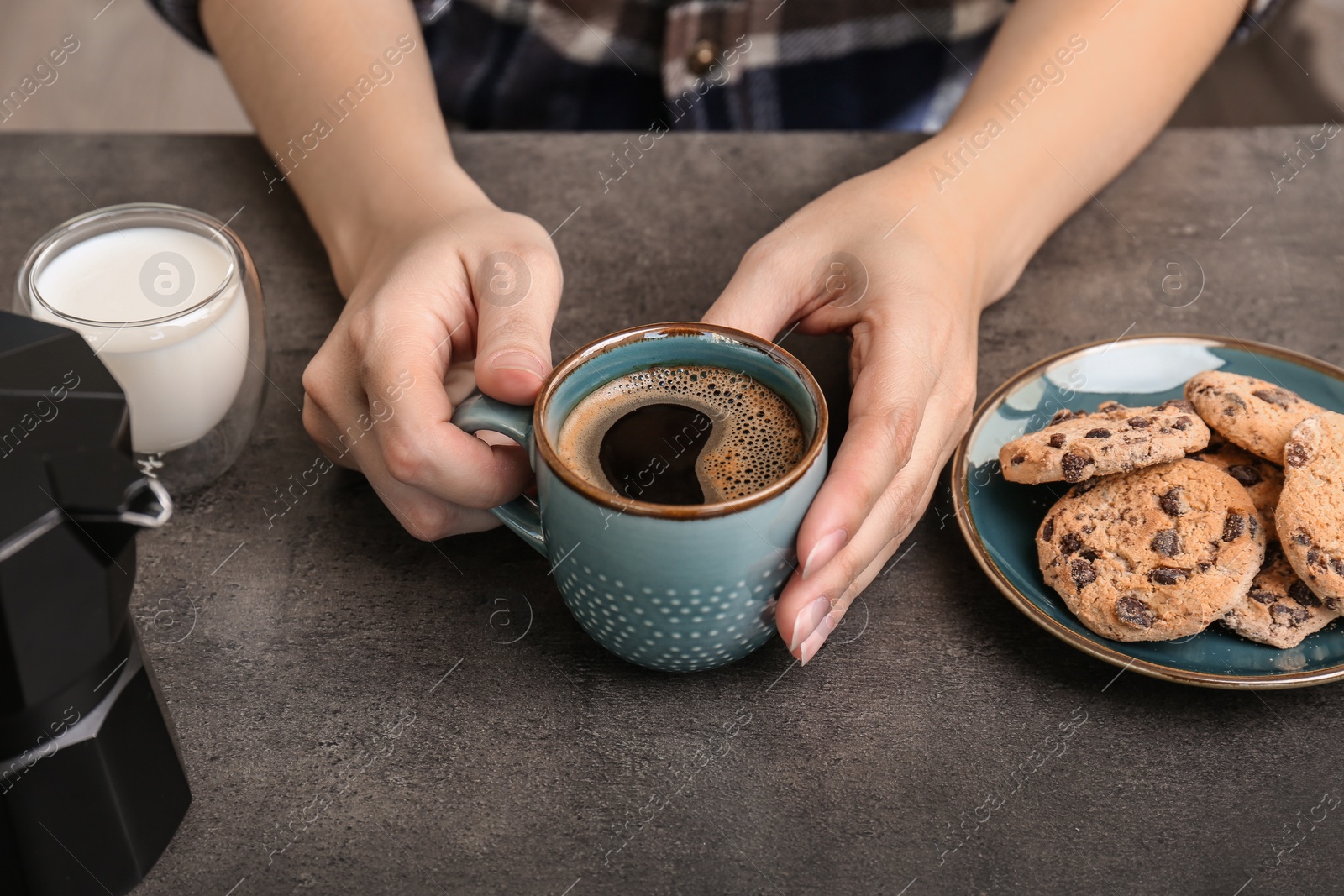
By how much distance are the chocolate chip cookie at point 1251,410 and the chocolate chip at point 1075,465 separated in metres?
0.11

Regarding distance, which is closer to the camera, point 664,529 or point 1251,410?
point 664,529

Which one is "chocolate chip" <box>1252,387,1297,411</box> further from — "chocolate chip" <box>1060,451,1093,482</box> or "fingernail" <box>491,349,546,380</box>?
"fingernail" <box>491,349,546,380</box>

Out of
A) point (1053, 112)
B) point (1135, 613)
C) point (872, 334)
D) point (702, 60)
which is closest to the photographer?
point (1135, 613)

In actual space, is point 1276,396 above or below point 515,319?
below

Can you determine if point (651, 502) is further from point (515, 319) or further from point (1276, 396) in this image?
point (1276, 396)

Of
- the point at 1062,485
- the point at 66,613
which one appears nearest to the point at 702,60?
the point at 1062,485

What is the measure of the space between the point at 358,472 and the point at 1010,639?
0.52m

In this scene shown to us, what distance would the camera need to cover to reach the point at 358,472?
82 centimetres

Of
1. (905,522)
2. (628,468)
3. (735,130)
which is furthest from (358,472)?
(735,130)

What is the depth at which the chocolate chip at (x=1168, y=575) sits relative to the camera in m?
0.64

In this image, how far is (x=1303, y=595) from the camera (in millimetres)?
646

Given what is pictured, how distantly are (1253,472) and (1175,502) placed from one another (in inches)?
3.2

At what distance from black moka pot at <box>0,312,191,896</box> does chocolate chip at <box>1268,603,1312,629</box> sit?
642mm

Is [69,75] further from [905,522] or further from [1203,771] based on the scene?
[1203,771]
